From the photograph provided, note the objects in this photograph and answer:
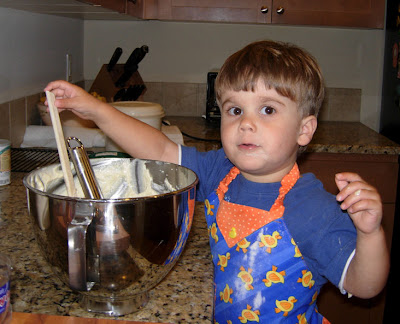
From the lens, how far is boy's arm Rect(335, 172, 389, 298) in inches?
28.7

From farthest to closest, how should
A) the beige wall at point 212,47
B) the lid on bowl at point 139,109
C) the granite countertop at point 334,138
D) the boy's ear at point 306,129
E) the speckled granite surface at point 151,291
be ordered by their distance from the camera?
1. the beige wall at point 212,47
2. the granite countertop at point 334,138
3. the lid on bowl at point 139,109
4. the boy's ear at point 306,129
5. the speckled granite surface at point 151,291

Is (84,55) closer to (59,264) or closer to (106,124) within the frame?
(106,124)

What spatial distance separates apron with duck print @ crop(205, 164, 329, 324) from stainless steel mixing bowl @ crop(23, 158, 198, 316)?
211 millimetres

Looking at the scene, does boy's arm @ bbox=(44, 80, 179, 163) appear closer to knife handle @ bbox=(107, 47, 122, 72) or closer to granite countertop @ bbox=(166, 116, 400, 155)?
granite countertop @ bbox=(166, 116, 400, 155)

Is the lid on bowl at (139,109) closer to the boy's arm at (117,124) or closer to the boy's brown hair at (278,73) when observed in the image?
the boy's arm at (117,124)

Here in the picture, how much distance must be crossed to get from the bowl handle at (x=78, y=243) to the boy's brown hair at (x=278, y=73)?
15.3 inches

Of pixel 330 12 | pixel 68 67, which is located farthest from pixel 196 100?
A: pixel 330 12

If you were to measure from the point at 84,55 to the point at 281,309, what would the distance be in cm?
210

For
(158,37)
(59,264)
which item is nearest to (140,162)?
(59,264)

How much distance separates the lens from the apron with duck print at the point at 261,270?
0.87 m

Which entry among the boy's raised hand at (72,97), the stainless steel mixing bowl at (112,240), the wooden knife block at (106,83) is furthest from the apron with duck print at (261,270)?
the wooden knife block at (106,83)

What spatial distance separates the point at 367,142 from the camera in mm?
2072

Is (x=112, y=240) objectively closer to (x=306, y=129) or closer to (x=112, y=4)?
(x=306, y=129)

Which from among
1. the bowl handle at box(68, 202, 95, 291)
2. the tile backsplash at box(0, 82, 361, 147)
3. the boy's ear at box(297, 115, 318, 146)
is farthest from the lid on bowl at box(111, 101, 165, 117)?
the tile backsplash at box(0, 82, 361, 147)
